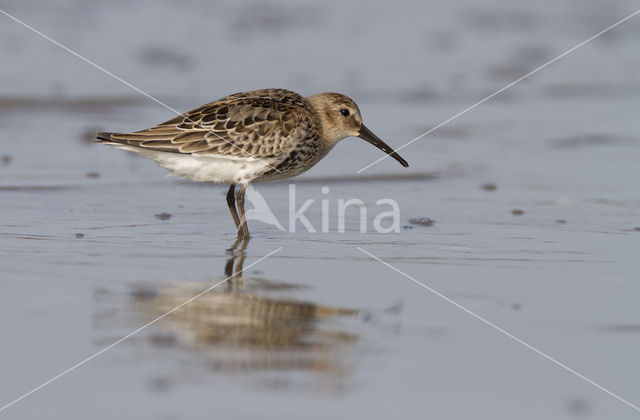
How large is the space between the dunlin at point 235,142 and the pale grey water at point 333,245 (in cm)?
41

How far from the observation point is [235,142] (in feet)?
22.1

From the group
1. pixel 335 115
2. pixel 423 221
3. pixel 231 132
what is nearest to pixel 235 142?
pixel 231 132

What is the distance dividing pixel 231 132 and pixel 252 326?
2.47 metres

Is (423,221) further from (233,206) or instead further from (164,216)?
(164,216)

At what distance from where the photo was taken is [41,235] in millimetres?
6242

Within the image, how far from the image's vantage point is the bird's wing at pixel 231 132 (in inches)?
260

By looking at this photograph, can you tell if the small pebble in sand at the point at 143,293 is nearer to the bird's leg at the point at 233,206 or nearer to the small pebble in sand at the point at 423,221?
the bird's leg at the point at 233,206

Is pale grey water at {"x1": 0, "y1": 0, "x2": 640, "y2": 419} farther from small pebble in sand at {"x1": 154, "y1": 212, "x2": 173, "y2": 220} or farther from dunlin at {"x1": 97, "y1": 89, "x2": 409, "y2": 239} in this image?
dunlin at {"x1": 97, "y1": 89, "x2": 409, "y2": 239}

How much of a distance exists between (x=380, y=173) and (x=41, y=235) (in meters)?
3.35

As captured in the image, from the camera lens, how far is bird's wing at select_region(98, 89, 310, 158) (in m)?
6.61

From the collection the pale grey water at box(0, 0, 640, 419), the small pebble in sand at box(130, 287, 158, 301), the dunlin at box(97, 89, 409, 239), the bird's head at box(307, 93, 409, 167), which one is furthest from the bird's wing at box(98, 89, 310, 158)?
the small pebble in sand at box(130, 287, 158, 301)

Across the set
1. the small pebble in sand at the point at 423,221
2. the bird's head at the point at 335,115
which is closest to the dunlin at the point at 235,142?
the bird's head at the point at 335,115

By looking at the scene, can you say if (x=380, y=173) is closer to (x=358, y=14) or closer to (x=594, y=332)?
(x=594, y=332)

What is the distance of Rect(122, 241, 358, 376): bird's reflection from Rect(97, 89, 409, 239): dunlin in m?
1.40
